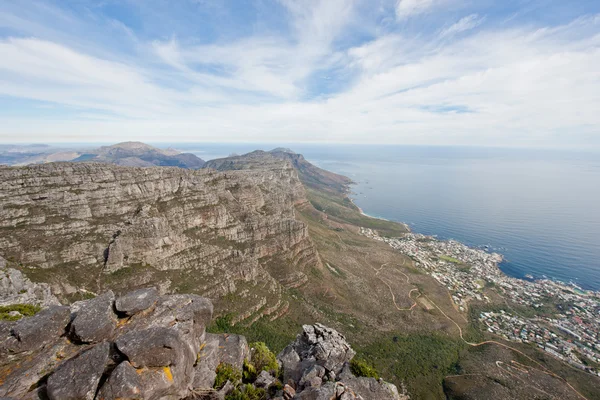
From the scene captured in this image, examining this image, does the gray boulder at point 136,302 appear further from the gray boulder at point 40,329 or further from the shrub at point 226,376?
the shrub at point 226,376

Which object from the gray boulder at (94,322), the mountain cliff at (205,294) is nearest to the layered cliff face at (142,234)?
the mountain cliff at (205,294)

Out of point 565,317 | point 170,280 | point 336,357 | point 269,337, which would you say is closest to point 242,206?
point 170,280

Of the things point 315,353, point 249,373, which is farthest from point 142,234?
point 249,373

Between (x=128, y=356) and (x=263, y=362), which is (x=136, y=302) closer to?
(x=128, y=356)

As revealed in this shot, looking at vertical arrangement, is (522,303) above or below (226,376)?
below

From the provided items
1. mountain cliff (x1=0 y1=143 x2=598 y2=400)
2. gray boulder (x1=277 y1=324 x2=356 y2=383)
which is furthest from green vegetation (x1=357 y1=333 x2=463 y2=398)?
gray boulder (x1=277 y1=324 x2=356 y2=383)
